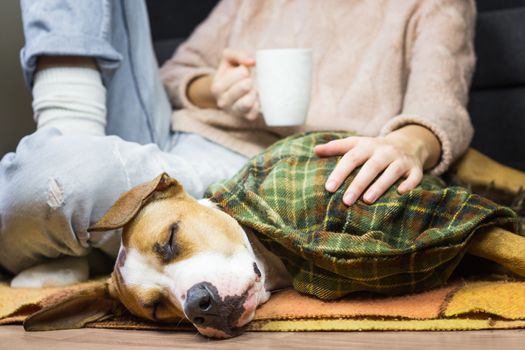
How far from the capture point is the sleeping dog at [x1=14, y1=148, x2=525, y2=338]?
1.12m

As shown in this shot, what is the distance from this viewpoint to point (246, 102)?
5.25 ft

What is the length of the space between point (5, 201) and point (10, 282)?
31cm

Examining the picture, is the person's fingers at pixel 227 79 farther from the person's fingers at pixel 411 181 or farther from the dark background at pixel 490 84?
the dark background at pixel 490 84

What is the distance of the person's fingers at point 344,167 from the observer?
4.16 feet

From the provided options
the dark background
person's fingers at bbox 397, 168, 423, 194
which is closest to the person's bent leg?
person's fingers at bbox 397, 168, 423, 194

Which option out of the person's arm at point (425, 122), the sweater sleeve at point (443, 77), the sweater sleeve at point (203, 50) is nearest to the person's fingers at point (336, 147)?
the person's arm at point (425, 122)

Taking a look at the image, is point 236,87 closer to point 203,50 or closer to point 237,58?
point 237,58

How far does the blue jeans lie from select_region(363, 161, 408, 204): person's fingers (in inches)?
16.6

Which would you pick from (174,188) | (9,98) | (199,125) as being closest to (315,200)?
(174,188)

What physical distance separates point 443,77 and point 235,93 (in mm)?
466

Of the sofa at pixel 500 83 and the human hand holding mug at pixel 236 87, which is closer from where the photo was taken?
the human hand holding mug at pixel 236 87

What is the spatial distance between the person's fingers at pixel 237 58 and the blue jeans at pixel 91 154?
22 centimetres

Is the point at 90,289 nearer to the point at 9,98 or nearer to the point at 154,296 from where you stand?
the point at 154,296

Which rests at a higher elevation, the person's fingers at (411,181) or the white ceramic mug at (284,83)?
the white ceramic mug at (284,83)
